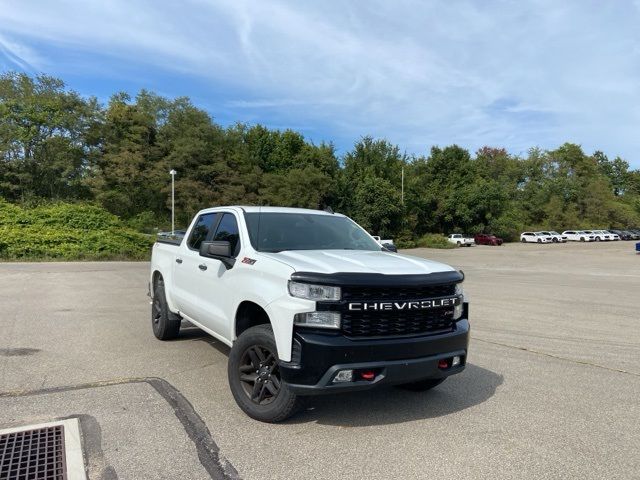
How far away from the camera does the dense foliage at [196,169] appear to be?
4869 cm

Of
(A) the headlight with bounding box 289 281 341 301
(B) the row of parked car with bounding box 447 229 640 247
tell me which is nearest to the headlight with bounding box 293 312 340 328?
(A) the headlight with bounding box 289 281 341 301

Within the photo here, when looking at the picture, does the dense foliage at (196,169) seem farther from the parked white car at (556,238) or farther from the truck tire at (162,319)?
the truck tire at (162,319)

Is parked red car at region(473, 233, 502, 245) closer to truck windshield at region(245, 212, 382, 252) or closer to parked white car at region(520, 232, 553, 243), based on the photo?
parked white car at region(520, 232, 553, 243)

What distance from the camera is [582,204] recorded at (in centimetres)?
8250

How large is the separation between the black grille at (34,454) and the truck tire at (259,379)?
142 centimetres

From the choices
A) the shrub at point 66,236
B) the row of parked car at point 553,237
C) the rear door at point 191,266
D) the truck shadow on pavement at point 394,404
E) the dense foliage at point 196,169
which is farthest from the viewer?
the row of parked car at point 553,237

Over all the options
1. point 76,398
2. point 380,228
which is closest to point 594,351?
point 76,398

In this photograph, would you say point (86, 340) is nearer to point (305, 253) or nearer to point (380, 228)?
point (305, 253)

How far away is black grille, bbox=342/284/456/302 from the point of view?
382 cm

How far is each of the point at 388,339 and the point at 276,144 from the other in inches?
2423

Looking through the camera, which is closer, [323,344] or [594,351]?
[323,344]

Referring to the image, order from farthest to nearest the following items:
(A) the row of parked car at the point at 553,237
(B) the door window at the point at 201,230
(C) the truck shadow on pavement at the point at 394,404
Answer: (A) the row of parked car at the point at 553,237 → (B) the door window at the point at 201,230 → (C) the truck shadow on pavement at the point at 394,404

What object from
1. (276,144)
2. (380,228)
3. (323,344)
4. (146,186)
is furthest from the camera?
(276,144)

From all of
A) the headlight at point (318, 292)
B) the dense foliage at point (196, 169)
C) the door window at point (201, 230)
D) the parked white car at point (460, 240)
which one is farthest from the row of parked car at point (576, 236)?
the headlight at point (318, 292)
